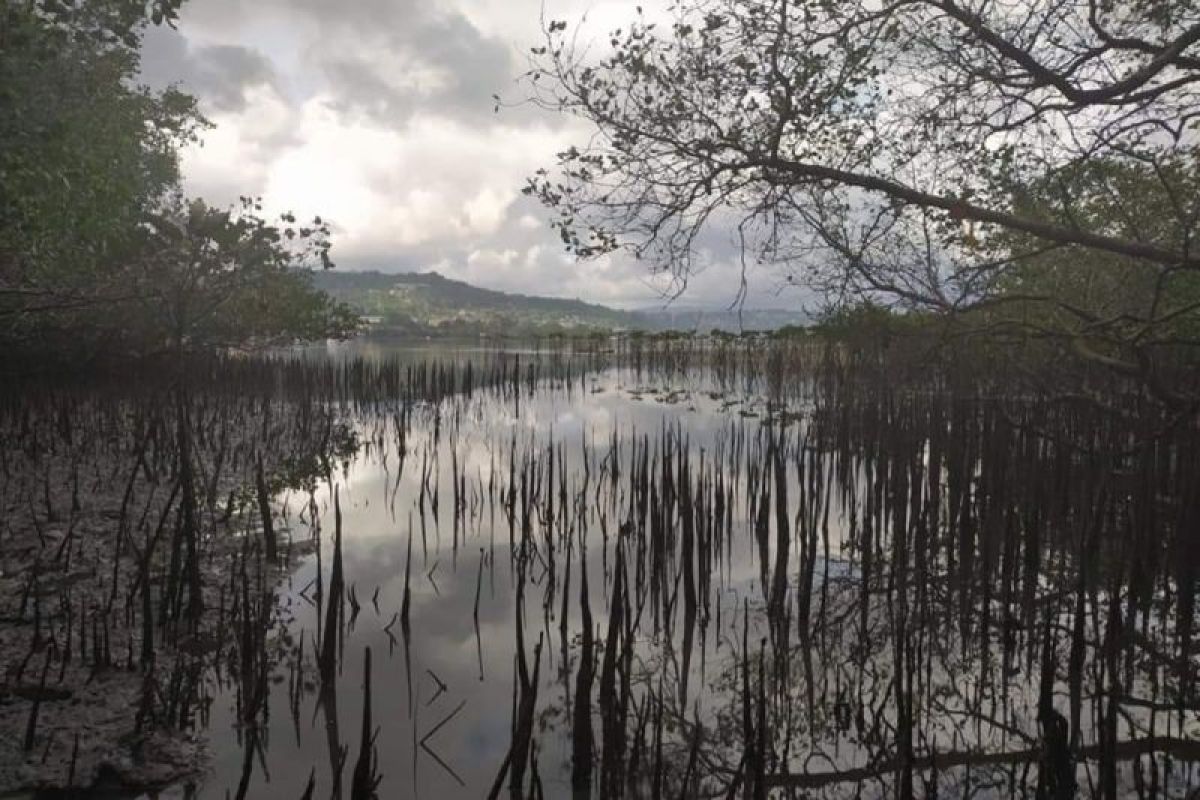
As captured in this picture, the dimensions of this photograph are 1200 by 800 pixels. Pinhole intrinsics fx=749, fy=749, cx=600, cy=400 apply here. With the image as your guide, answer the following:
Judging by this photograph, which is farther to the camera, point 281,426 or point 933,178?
point 281,426

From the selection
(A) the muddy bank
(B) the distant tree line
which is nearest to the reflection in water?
(A) the muddy bank

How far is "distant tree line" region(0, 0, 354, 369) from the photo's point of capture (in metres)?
6.60

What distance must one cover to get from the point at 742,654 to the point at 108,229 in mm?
9933

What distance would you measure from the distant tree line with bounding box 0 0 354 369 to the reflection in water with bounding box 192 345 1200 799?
4.40 m

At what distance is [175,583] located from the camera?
5.14m

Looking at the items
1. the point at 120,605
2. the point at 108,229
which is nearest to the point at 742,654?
the point at 120,605

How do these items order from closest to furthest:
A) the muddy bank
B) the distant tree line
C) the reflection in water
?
the reflection in water → the muddy bank → the distant tree line

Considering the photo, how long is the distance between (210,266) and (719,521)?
35.9 feet

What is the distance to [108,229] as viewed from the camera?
10102mm

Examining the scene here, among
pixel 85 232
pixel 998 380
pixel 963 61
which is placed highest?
pixel 963 61

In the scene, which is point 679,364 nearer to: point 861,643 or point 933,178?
point 933,178

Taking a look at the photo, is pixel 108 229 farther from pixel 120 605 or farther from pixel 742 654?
pixel 742 654

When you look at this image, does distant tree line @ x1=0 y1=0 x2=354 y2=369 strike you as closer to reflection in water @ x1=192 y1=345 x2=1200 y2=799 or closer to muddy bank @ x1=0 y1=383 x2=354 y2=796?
muddy bank @ x1=0 y1=383 x2=354 y2=796

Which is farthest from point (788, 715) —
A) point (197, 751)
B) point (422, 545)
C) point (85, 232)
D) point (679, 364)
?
point (679, 364)
